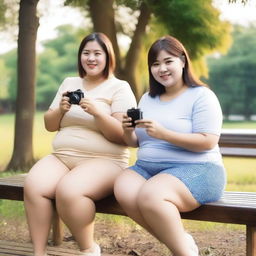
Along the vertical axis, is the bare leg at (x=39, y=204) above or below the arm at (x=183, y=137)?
below

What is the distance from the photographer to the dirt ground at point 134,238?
12.2 ft

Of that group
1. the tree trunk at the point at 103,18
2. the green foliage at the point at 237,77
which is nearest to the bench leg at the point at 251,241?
the tree trunk at the point at 103,18

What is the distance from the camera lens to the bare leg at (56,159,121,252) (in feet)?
8.67

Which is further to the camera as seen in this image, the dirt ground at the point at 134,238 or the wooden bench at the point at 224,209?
the dirt ground at the point at 134,238

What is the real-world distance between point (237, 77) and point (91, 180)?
95.6 ft

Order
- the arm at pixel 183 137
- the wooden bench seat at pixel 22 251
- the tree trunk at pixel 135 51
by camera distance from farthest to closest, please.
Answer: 1. the tree trunk at pixel 135 51
2. the wooden bench seat at pixel 22 251
3. the arm at pixel 183 137

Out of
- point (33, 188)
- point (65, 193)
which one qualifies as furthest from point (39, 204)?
point (65, 193)

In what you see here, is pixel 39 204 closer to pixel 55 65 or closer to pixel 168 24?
pixel 168 24

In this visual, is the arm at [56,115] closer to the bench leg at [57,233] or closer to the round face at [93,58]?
the round face at [93,58]

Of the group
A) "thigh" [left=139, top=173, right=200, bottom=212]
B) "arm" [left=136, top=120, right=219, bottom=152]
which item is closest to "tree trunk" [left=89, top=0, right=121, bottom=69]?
"arm" [left=136, top=120, right=219, bottom=152]

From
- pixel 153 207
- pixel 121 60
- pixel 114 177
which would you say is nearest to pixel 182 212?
pixel 153 207

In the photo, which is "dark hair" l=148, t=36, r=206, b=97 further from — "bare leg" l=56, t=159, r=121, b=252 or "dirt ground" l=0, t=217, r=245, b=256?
"dirt ground" l=0, t=217, r=245, b=256

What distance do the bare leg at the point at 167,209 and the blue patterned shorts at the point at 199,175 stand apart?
0.05m

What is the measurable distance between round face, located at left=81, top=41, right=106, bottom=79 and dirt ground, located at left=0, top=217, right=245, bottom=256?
1.49m
